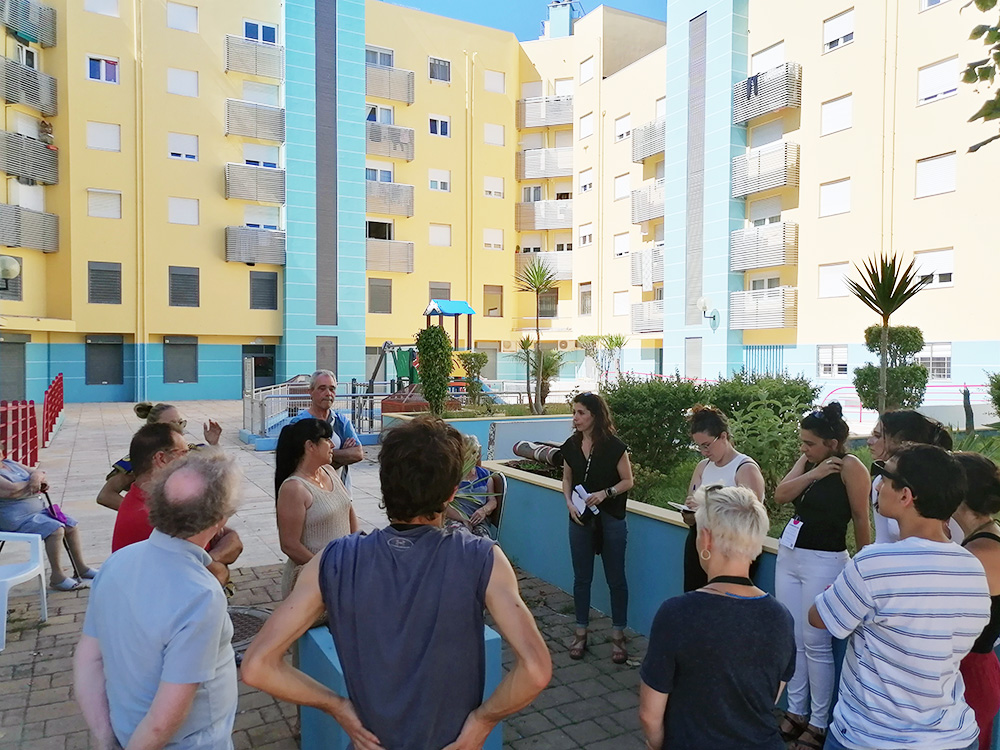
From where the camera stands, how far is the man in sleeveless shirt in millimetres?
1683

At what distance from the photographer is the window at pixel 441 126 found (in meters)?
35.3

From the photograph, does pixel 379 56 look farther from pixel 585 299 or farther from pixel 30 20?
pixel 585 299

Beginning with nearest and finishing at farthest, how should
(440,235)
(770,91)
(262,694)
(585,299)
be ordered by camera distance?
(262,694) < (770,91) < (440,235) < (585,299)

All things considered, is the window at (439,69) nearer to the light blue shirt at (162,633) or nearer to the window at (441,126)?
the window at (441,126)

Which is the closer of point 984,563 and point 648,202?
point 984,563

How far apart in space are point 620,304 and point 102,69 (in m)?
24.2

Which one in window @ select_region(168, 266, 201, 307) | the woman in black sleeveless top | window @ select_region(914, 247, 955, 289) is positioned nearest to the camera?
the woman in black sleeveless top

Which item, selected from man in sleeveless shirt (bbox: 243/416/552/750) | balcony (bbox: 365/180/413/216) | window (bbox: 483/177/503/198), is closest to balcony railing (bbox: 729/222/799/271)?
window (bbox: 483/177/503/198)

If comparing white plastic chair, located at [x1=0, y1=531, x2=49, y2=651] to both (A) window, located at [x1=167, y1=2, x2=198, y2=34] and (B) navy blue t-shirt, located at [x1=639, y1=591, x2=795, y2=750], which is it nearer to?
(B) navy blue t-shirt, located at [x1=639, y1=591, x2=795, y2=750]

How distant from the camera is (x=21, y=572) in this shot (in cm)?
488

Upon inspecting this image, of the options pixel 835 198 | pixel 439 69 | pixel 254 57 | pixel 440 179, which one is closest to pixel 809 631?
pixel 835 198

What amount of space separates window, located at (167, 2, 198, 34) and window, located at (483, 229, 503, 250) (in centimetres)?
1578

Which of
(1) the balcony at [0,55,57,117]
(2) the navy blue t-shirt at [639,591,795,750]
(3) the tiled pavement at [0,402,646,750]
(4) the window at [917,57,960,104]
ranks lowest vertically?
(3) the tiled pavement at [0,402,646,750]

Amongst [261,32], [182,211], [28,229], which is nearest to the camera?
[28,229]
